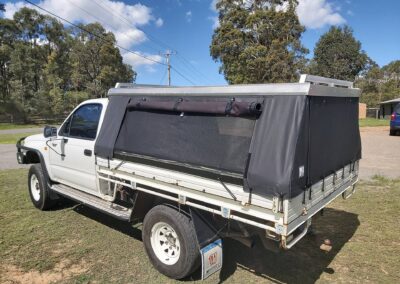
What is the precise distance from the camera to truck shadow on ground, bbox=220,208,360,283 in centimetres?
442

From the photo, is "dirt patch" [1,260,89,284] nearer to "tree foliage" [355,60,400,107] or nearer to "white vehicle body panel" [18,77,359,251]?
"white vehicle body panel" [18,77,359,251]

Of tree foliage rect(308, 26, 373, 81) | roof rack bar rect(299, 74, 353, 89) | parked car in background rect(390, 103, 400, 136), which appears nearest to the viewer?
roof rack bar rect(299, 74, 353, 89)

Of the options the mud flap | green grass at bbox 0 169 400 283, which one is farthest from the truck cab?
the mud flap

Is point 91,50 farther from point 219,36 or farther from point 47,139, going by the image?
point 47,139

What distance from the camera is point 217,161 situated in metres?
3.85

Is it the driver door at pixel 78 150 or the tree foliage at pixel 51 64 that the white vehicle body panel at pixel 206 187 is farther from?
the tree foliage at pixel 51 64

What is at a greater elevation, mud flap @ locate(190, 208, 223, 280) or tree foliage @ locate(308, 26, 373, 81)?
tree foliage @ locate(308, 26, 373, 81)

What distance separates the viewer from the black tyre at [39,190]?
21.4 feet

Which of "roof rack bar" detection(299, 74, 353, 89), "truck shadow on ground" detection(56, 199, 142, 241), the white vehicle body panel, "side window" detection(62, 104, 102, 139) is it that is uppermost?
"roof rack bar" detection(299, 74, 353, 89)

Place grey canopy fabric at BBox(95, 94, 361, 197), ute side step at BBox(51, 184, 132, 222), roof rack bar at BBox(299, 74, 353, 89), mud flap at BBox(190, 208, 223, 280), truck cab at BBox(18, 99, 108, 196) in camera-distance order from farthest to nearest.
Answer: truck cab at BBox(18, 99, 108, 196) → ute side step at BBox(51, 184, 132, 222) → mud flap at BBox(190, 208, 223, 280) → roof rack bar at BBox(299, 74, 353, 89) → grey canopy fabric at BBox(95, 94, 361, 197)

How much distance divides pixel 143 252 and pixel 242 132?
7.79 feet

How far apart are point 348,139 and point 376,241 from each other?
1.65 metres

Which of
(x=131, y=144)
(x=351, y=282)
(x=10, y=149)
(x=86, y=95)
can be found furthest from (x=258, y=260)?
(x=86, y=95)

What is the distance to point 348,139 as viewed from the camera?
4.93 metres
